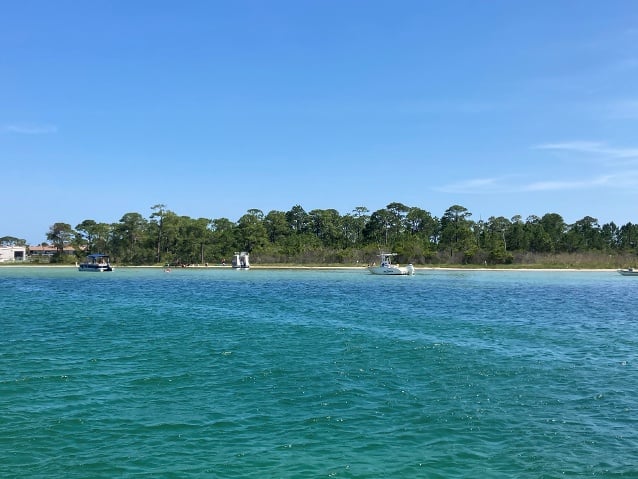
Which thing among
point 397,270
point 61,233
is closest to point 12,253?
point 61,233

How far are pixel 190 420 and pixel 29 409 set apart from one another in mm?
4888

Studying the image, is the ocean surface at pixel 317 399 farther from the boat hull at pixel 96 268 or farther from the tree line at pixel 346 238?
the tree line at pixel 346 238

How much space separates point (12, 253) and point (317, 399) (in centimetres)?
20805

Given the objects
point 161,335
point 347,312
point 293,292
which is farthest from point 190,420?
point 293,292

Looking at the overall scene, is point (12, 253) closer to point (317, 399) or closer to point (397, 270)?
point (397, 270)

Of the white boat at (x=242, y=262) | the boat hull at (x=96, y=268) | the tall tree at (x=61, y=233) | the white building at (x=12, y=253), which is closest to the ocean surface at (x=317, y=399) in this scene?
the boat hull at (x=96, y=268)

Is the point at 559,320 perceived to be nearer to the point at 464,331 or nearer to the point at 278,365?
the point at 464,331

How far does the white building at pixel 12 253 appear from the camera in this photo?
186 metres

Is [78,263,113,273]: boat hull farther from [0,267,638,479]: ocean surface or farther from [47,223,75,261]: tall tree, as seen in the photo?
[0,267,638,479]: ocean surface

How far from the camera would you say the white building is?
186125 mm

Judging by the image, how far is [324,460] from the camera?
1092cm

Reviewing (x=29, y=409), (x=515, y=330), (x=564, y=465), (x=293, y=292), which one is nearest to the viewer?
(x=564, y=465)

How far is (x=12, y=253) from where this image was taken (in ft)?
624

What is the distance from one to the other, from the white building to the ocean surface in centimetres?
18032
